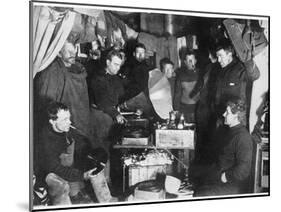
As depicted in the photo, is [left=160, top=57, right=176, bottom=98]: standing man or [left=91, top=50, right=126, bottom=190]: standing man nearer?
[left=91, top=50, right=126, bottom=190]: standing man

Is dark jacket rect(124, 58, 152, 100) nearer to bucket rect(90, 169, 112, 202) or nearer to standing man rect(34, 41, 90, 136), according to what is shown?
standing man rect(34, 41, 90, 136)

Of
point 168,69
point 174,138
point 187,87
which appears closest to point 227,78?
point 187,87

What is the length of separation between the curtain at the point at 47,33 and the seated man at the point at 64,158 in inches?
9.7

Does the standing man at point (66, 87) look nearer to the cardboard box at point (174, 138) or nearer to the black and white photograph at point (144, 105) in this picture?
the black and white photograph at point (144, 105)

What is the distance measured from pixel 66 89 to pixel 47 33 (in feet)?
1.04

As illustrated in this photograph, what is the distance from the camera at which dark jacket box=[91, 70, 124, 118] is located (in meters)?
2.89

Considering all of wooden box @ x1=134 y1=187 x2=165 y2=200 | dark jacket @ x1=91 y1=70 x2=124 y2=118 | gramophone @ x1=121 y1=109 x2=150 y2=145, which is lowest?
wooden box @ x1=134 y1=187 x2=165 y2=200

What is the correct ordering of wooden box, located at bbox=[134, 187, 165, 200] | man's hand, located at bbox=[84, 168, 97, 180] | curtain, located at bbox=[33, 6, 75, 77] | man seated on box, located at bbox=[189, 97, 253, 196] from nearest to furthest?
1. curtain, located at bbox=[33, 6, 75, 77]
2. man's hand, located at bbox=[84, 168, 97, 180]
3. wooden box, located at bbox=[134, 187, 165, 200]
4. man seated on box, located at bbox=[189, 97, 253, 196]

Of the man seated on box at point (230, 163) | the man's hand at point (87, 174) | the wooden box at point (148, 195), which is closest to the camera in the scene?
the man's hand at point (87, 174)

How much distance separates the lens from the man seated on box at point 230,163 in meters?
3.10

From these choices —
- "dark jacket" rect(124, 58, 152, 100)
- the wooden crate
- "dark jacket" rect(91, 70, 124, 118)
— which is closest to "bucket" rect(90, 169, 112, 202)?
the wooden crate

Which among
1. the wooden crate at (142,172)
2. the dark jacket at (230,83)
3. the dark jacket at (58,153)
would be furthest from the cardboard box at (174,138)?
the dark jacket at (58,153)

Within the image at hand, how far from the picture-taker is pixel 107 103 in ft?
9.53

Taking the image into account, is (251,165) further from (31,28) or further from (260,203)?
(31,28)
